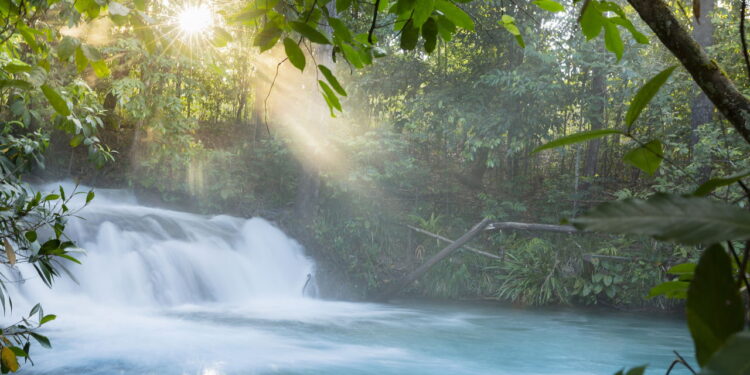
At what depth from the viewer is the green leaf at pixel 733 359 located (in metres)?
0.26

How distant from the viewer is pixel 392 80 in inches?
467

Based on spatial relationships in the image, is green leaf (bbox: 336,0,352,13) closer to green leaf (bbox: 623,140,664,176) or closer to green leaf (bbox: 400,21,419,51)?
green leaf (bbox: 400,21,419,51)

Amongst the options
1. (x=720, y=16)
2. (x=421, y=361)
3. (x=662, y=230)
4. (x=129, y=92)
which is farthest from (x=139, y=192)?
(x=662, y=230)

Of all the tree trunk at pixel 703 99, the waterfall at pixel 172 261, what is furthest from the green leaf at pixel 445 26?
the tree trunk at pixel 703 99

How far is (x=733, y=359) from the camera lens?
264 mm

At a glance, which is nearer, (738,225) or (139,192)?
(738,225)

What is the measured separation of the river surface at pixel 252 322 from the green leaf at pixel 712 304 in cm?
549

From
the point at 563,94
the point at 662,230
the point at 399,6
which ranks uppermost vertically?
the point at 563,94

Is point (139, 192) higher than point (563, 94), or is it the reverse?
point (563, 94)

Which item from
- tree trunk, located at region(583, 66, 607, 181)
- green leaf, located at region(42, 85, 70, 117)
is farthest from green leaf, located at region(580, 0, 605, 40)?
tree trunk, located at region(583, 66, 607, 181)

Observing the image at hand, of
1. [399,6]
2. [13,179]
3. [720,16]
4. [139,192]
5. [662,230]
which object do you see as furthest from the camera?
[139,192]

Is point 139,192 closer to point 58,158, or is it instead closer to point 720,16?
point 58,158

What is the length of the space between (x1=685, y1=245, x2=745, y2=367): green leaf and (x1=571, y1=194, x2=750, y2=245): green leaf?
0.04 feet

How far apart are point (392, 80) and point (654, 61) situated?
15.8ft
